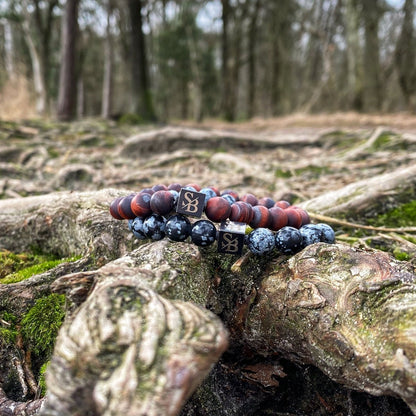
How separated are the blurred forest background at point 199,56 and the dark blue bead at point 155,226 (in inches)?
238

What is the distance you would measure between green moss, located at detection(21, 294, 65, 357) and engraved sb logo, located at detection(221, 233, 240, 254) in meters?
0.79

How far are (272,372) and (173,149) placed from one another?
363cm

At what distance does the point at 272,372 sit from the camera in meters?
1.51

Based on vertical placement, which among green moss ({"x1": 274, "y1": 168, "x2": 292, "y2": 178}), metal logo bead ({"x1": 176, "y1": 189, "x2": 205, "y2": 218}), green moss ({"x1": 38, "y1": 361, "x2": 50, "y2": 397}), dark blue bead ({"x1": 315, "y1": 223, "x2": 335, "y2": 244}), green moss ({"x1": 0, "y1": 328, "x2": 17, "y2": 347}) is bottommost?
green moss ({"x1": 38, "y1": 361, "x2": 50, "y2": 397})

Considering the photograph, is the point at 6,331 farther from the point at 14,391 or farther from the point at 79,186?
the point at 79,186

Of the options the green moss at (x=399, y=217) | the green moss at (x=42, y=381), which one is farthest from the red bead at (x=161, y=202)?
the green moss at (x=399, y=217)

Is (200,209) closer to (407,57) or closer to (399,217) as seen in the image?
(399,217)

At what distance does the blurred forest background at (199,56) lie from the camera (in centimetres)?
899

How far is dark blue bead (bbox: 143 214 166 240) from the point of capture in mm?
1548

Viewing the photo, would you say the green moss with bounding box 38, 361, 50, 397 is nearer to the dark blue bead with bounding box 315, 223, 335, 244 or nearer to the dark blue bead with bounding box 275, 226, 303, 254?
the dark blue bead with bounding box 275, 226, 303, 254

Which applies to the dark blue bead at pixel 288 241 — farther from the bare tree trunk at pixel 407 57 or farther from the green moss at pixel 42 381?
the bare tree trunk at pixel 407 57

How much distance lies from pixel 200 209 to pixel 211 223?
3.2 inches

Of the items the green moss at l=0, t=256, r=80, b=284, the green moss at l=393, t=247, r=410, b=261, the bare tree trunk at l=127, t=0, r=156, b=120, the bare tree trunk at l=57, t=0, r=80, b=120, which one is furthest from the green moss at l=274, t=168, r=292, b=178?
the bare tree trunk at l=127, t=0, r=156, b=120

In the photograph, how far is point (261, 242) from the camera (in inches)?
59.1
